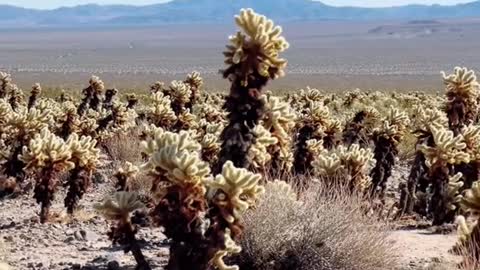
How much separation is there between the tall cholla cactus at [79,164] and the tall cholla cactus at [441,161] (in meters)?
4.17

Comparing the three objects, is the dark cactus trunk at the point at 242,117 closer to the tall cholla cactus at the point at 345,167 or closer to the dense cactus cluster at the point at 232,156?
the dense cactus cluster at the point at 232,156

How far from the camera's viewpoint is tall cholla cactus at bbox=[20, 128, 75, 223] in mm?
9750

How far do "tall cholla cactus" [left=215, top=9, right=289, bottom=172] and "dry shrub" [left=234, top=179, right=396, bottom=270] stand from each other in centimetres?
75

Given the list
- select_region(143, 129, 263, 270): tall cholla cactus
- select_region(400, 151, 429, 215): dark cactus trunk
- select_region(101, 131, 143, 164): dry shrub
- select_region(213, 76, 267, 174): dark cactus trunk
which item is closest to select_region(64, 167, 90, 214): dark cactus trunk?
select_region(213, 76, 267, 174): dark cactus trunk

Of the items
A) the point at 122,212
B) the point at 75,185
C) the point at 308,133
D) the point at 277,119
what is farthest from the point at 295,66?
the point at 122,212

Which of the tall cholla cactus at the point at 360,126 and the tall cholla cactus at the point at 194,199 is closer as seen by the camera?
the tall cholla cactus at the point at 194,199

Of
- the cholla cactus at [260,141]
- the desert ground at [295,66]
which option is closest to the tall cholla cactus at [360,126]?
the cholla cactus at [260,141]

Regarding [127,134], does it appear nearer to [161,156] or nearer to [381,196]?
[381,196]

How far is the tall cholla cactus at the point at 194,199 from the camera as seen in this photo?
6574 mm

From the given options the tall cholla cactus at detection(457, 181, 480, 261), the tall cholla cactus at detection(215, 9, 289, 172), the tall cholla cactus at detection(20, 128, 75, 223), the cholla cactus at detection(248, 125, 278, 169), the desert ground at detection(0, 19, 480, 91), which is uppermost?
the tall cholla cactus at detection(215, 9, 289, 172)

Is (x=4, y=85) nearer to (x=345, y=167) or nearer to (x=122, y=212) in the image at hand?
(x=345, y=167)

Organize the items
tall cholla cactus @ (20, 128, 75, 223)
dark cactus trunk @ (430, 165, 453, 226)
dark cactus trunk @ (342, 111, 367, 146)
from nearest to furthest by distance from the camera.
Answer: tall cholla cactus @ (20, 128, 75, 223), dark cactus trunk @ (430, 165, 453, 226), dark cactus trunk @ (342, 111, 367, 146)

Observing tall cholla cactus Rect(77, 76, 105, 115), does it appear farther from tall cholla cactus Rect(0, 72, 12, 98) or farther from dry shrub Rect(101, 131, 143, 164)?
dry shrub Rect(101, 131, 143, 164)

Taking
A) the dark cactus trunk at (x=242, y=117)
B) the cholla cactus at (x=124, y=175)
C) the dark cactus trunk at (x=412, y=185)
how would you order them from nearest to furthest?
the dark cactus trunk at (x=242, y=117)
the cholla cactus at (x=124, y=175)
the dark cactus trunk at (x=412, y=185)
